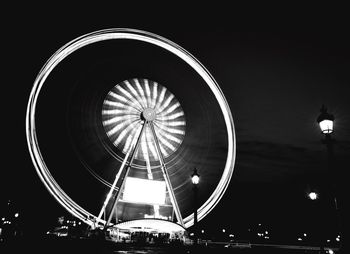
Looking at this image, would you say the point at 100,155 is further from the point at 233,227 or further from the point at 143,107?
the point at 233,227

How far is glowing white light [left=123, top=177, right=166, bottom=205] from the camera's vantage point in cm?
2255

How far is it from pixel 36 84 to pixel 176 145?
1011 centimetres

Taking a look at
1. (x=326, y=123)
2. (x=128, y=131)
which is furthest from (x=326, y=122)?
(x=128, y=131)

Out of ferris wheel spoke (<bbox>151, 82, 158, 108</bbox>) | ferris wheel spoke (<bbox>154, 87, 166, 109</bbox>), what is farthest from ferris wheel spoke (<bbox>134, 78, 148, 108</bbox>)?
ferris wheel spoke (<bbox>154, 87, 166, 109</bbox>)

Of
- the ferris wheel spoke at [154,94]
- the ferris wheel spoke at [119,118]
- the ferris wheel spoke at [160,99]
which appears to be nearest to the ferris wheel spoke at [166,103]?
the ferris wheel spoke at [160,99]

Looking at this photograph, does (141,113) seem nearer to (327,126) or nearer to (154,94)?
(154,94)

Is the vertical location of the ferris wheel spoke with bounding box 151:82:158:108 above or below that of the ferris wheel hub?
above

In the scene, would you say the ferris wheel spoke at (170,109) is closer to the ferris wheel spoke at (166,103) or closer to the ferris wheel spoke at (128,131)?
the ferris wheel spoke at (166,103)

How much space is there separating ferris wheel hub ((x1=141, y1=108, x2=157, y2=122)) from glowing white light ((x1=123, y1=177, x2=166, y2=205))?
4408mm

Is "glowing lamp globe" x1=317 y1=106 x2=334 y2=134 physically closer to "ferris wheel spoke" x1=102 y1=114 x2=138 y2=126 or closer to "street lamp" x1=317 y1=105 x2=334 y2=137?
"street lamp" x1=317 y1=105 x2=334 y2=137

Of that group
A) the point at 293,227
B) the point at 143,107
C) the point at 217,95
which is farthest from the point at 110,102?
the point at 293,227

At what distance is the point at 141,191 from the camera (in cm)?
2278

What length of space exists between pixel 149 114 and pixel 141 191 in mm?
5510

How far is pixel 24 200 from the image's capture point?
43.9m
